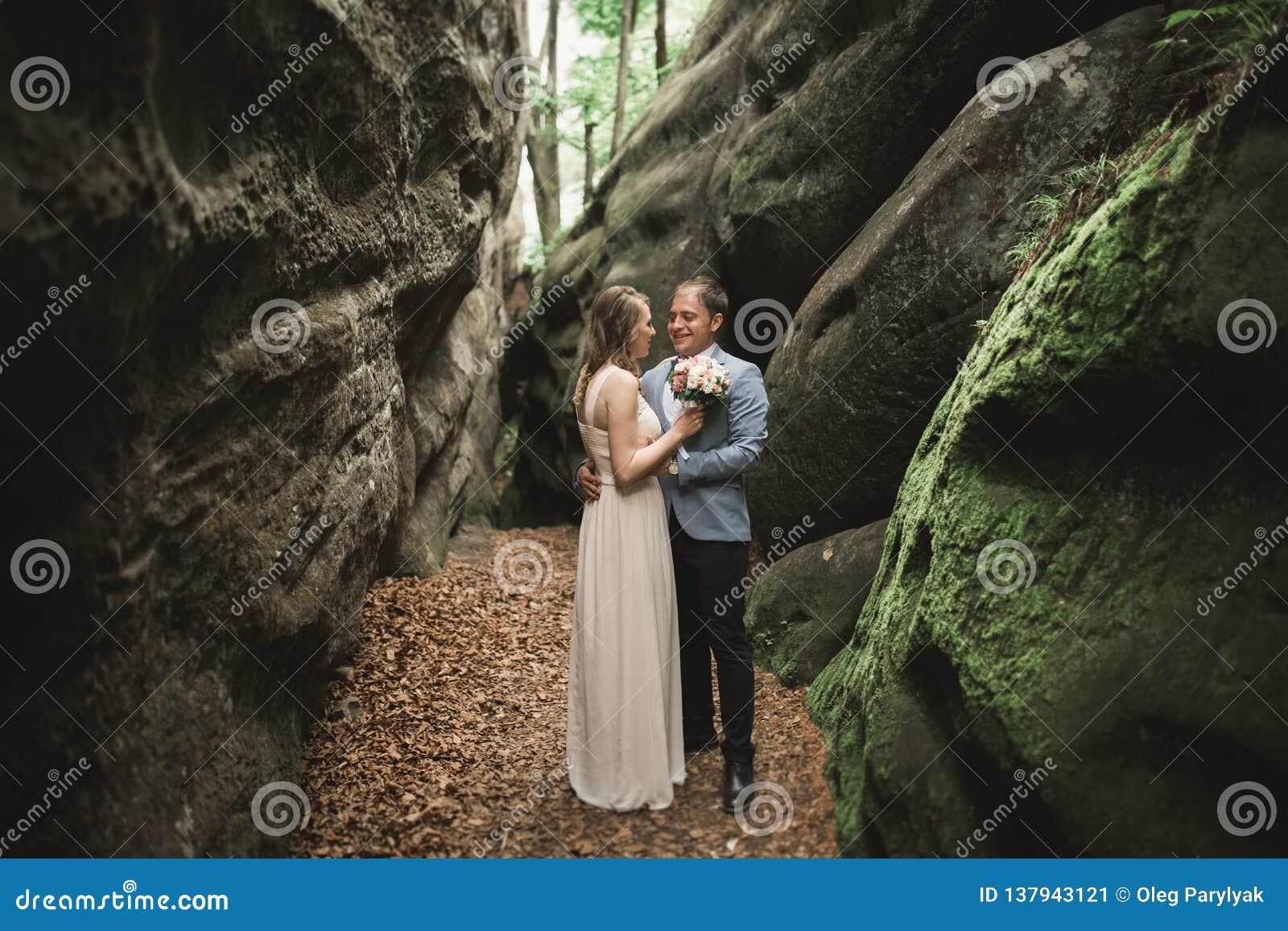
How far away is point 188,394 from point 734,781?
3.97m

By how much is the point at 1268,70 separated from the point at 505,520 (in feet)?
48.0

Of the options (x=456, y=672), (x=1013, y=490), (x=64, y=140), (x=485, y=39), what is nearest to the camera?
(x=64, y=140)

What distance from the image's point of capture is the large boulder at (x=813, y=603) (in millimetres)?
6840

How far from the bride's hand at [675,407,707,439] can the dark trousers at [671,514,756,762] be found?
0.66 metres

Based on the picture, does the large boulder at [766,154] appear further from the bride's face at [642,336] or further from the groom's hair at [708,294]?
the bride's face at [642,336]

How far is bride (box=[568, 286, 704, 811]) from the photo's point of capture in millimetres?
5086

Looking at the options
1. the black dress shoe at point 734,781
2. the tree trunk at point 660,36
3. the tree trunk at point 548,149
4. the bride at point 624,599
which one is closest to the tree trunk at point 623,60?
the tree trunk at point 660,36

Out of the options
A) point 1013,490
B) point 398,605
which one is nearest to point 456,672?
point 398,605

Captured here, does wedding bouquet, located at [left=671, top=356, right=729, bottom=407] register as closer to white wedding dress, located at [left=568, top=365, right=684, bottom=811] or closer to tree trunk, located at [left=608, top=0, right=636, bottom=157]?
white wedding dress, located at [left=568, top=365, right=684, bottom=811]

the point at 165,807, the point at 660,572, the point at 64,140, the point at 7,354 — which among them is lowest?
the point at 165,807

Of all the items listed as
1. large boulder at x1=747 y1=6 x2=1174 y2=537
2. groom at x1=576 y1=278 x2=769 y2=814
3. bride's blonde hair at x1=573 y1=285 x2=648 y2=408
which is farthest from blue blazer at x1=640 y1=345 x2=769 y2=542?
large boulder at x1=747 y1=6 x2=1174 y2=537

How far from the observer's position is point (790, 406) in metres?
8.23

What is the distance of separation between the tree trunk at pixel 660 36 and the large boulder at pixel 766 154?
3.17m

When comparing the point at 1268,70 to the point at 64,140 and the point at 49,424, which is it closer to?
Result: the point at 64,140
